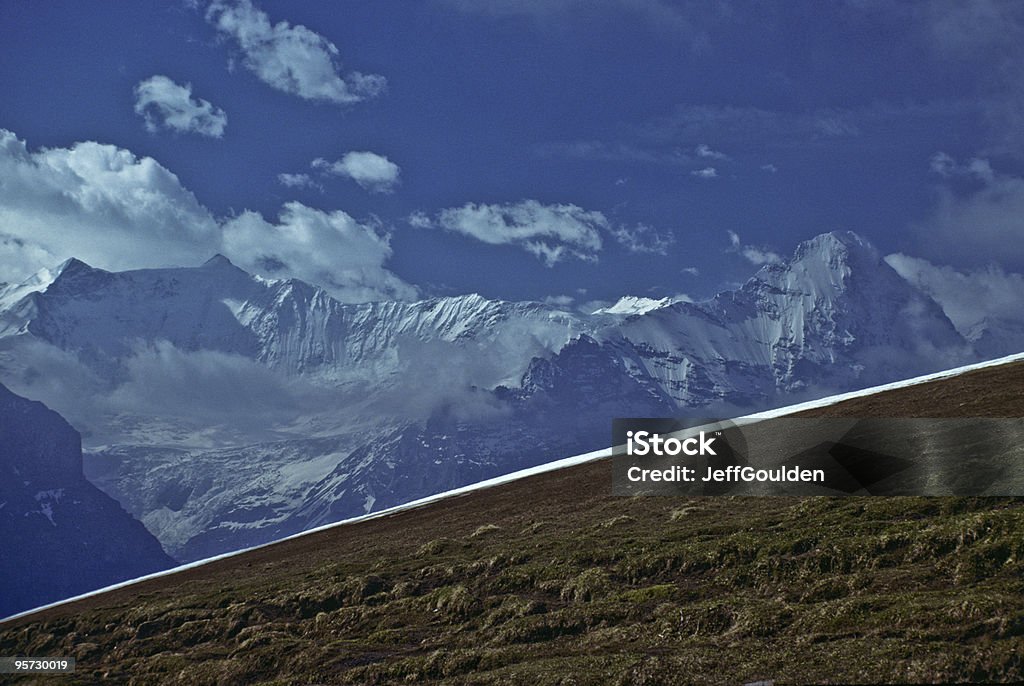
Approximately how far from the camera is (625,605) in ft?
118

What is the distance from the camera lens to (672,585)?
122ft

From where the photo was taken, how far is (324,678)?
3516cm

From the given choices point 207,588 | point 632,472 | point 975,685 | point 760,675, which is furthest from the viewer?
point 632,472

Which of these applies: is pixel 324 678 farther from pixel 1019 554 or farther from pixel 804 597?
pixel 1019 554

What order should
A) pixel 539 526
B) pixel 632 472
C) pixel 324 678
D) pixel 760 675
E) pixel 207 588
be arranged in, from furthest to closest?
pixel 632 472 → pixel 207 588 → pixel 539 526 → pixel 324 678 → pixel 760 675

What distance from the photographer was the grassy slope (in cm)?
2781

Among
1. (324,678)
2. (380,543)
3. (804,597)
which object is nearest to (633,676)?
(804,597)

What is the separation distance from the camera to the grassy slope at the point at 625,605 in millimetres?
27812

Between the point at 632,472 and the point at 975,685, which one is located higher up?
the point at 632,472

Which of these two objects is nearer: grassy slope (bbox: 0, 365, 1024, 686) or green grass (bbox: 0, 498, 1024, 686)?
green grass (bbox: 0, 498, 1024, 686)

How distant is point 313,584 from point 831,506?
2653 cm

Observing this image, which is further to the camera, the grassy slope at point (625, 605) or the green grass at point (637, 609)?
the grassy slope at point (625, 605)

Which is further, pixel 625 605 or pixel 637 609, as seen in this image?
pixel 625 605

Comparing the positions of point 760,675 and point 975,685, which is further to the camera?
point 760,675
